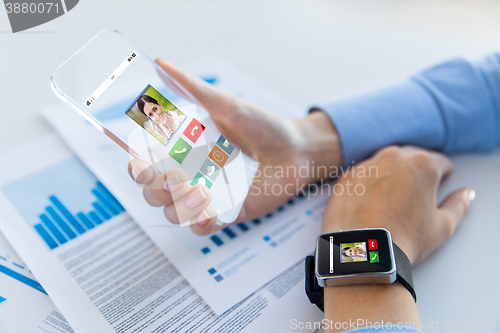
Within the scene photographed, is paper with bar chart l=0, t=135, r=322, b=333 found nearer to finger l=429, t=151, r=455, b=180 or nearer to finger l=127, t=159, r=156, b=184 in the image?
finger l=127, t=159, r=156, b=184

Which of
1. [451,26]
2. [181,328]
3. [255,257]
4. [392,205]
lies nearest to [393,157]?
[392,205]

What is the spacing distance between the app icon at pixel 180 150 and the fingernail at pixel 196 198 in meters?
0.04

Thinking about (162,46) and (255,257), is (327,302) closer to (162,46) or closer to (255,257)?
(255,257)

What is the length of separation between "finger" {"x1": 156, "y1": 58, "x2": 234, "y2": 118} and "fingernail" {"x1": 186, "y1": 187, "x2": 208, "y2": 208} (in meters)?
0.16

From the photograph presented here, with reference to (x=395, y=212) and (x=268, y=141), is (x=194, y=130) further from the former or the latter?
(x=395, y=212)

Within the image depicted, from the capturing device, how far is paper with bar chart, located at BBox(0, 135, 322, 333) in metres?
0.44

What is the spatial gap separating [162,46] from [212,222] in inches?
23.6

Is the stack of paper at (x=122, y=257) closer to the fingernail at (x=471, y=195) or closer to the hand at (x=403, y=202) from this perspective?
the hand at (x=403, y=202)

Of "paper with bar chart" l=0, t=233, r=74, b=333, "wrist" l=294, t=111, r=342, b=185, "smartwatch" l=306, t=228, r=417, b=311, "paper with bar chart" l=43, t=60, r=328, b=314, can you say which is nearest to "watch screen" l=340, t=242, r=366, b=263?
"smartwatch" l=306, t=228, r=417, b=311

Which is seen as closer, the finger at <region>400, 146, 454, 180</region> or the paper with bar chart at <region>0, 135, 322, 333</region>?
the paper with bar chart at <region>0, 135, 322, 333</region>

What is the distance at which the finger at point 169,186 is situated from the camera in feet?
1.48

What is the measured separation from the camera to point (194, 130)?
0.48m

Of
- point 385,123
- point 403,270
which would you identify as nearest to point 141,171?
point 403,270

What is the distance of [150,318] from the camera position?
1.45 ft
